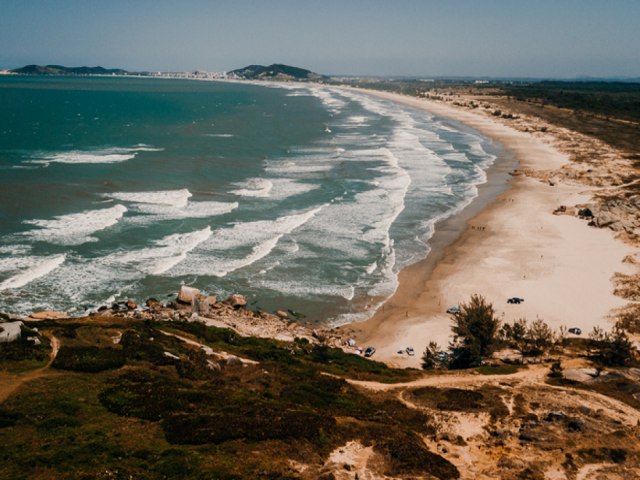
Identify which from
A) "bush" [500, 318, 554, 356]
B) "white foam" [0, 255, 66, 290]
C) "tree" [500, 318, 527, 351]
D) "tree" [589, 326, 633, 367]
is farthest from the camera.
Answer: "white foam" [0, 255, 66, 290]

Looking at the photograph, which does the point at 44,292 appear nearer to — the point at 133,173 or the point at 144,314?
the point at 144,314

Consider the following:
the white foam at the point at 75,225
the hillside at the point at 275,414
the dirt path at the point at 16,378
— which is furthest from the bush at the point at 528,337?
the white foam at the point at 75,225

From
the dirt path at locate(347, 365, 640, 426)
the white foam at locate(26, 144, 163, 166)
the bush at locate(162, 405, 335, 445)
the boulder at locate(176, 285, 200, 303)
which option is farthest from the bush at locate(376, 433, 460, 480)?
the white foam at locate(26, 144, 163, 166)

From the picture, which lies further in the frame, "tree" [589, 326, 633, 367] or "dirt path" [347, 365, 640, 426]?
"tree" [589, 326, 633, 367]

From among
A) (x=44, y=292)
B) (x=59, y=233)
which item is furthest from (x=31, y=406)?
(x=59, y=233)

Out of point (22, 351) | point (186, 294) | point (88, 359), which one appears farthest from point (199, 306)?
point (22, 351)

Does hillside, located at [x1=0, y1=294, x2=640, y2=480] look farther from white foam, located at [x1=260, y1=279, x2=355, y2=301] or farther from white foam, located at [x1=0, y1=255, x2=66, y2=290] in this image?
white foam, located at [x1=0, y1=255, x2=66, y2=290]

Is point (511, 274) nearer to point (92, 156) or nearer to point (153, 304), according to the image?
point (153, 304)
